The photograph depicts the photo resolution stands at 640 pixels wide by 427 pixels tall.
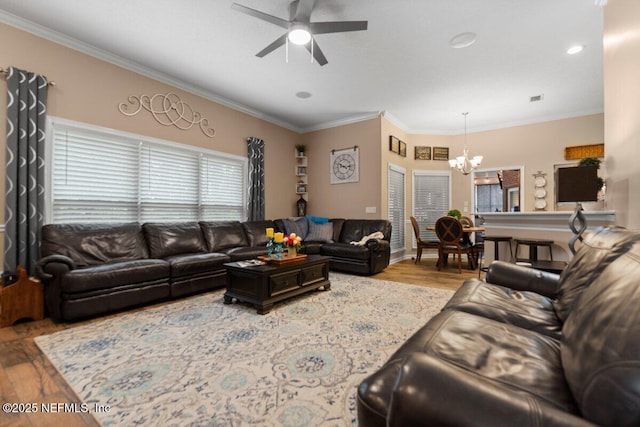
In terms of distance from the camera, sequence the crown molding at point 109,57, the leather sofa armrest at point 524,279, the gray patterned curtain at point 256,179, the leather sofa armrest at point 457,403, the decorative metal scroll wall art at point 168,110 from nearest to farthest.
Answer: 1. the leather sofa armrest at point 457,403
2. the leather sofa armrest at point 524,279
3. the crown molding at point 109,57
4. the decorative metal scroll wall art at point 168,110
5. the gray patterned curtain at point 256,179

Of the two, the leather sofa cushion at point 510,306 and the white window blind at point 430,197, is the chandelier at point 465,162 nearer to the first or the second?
the white window blind at point 430,197

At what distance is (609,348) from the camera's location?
70cm

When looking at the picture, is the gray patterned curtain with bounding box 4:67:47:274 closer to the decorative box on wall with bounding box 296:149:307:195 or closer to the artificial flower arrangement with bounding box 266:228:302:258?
the artificial flower arrangement with bounding box 266:228:302:258

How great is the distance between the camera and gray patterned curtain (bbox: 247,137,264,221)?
5301 mm

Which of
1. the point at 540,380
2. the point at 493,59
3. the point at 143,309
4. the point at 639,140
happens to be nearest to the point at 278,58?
the point at 493,59

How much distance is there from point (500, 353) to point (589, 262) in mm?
925

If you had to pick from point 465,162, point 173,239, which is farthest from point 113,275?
point 465,162

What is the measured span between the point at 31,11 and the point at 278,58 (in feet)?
8.21

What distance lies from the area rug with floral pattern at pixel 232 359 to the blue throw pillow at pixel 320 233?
218cm

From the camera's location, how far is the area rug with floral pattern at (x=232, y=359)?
1440mm

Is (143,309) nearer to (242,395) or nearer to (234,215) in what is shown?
(242,395)

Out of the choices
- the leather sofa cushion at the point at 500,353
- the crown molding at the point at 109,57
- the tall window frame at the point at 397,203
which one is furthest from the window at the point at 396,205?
the leather sofa cushion at the point at 500,353

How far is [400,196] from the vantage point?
20.9 ft

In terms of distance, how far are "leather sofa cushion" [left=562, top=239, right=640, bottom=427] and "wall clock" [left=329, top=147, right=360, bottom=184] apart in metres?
4.83
